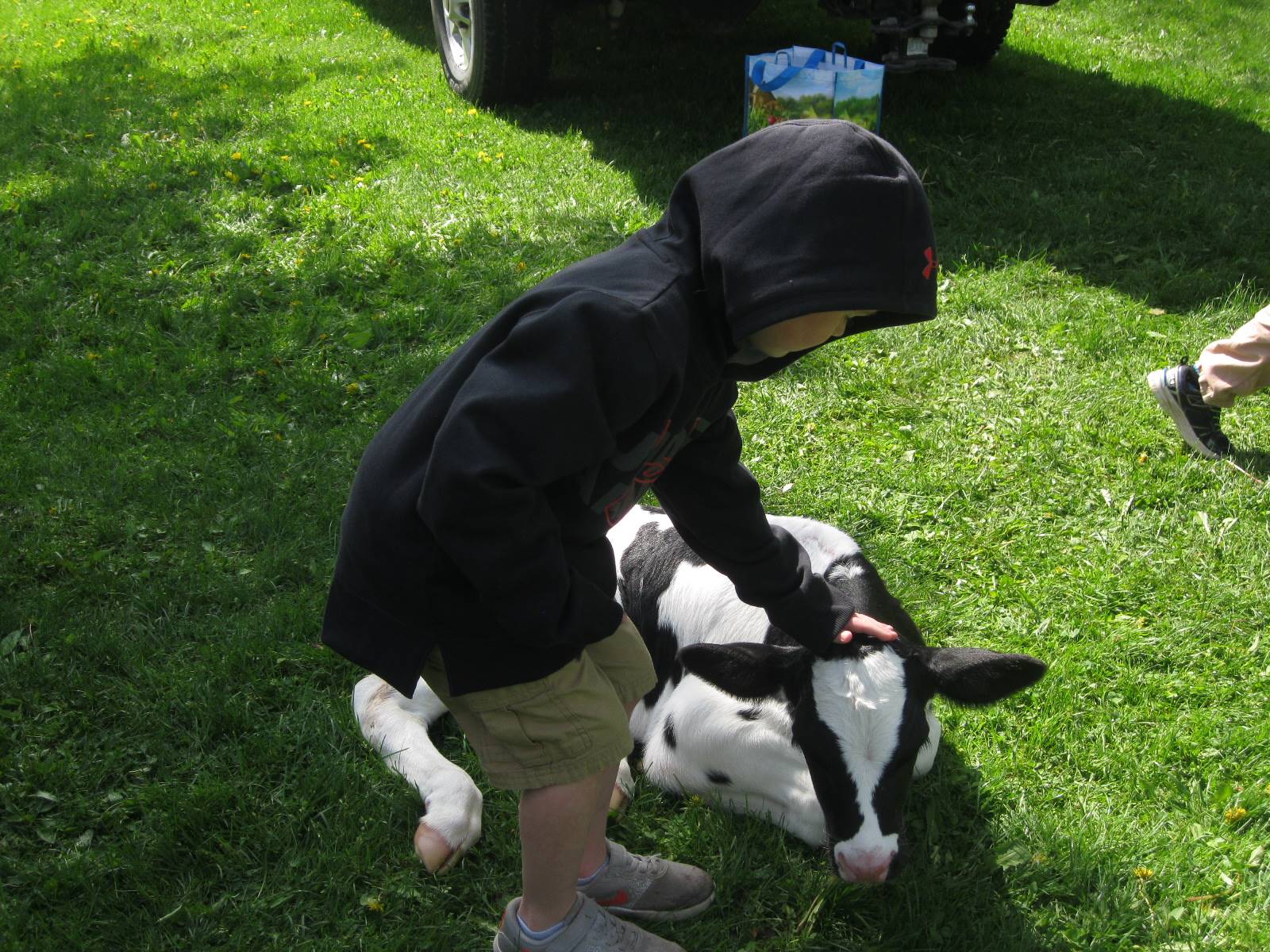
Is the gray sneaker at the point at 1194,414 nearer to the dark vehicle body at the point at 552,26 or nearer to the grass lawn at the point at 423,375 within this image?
the grass lawn at the point at 423,375

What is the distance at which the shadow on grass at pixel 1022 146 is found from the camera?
5.47 metres

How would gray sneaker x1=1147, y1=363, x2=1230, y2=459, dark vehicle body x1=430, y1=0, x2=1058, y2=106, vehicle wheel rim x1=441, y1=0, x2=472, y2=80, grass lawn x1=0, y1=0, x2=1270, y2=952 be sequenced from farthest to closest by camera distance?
vehicle wheel rim x1=441, y1=0, x2=472, y2=80 → dark vehicle body x1=430, y1=0, x2=1058, y2=106 → gray sneaker x1=1147, y1=363, x2=1230, y2=459 → grass lawn x1=0, y1=0, x2=1270, y2=952

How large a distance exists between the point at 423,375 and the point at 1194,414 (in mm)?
2993

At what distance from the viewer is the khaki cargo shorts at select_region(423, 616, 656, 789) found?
80.3 inches

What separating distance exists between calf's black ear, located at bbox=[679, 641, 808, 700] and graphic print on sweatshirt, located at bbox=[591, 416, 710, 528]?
49 cm

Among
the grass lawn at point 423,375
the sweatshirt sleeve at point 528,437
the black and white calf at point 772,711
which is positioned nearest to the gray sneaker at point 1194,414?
the grass lawn at point 423,375

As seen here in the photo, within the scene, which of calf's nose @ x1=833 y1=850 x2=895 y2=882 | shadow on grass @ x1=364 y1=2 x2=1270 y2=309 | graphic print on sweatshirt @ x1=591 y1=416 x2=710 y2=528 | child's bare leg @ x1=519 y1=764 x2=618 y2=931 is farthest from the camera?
shadow on grass @ x1=364 y1=2 x2=1270 y2=309

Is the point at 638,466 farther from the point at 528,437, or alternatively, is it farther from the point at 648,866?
the point at 648,866

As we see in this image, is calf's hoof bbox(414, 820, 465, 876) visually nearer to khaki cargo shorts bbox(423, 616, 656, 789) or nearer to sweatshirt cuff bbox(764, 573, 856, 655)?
Answer: khaki cargo shorts bbox(423, 616, 656, 789)

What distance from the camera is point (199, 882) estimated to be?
2.56m

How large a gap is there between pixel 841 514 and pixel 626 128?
370cm

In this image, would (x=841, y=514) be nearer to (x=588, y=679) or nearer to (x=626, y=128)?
(x=588, y=679)

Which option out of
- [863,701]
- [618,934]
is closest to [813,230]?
[863,701]

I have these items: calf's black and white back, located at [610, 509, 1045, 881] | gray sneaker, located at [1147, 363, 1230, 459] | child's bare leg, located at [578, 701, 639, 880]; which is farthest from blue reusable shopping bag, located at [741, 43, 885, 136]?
child's bare leg, located at [578, 701, 639, 880]
